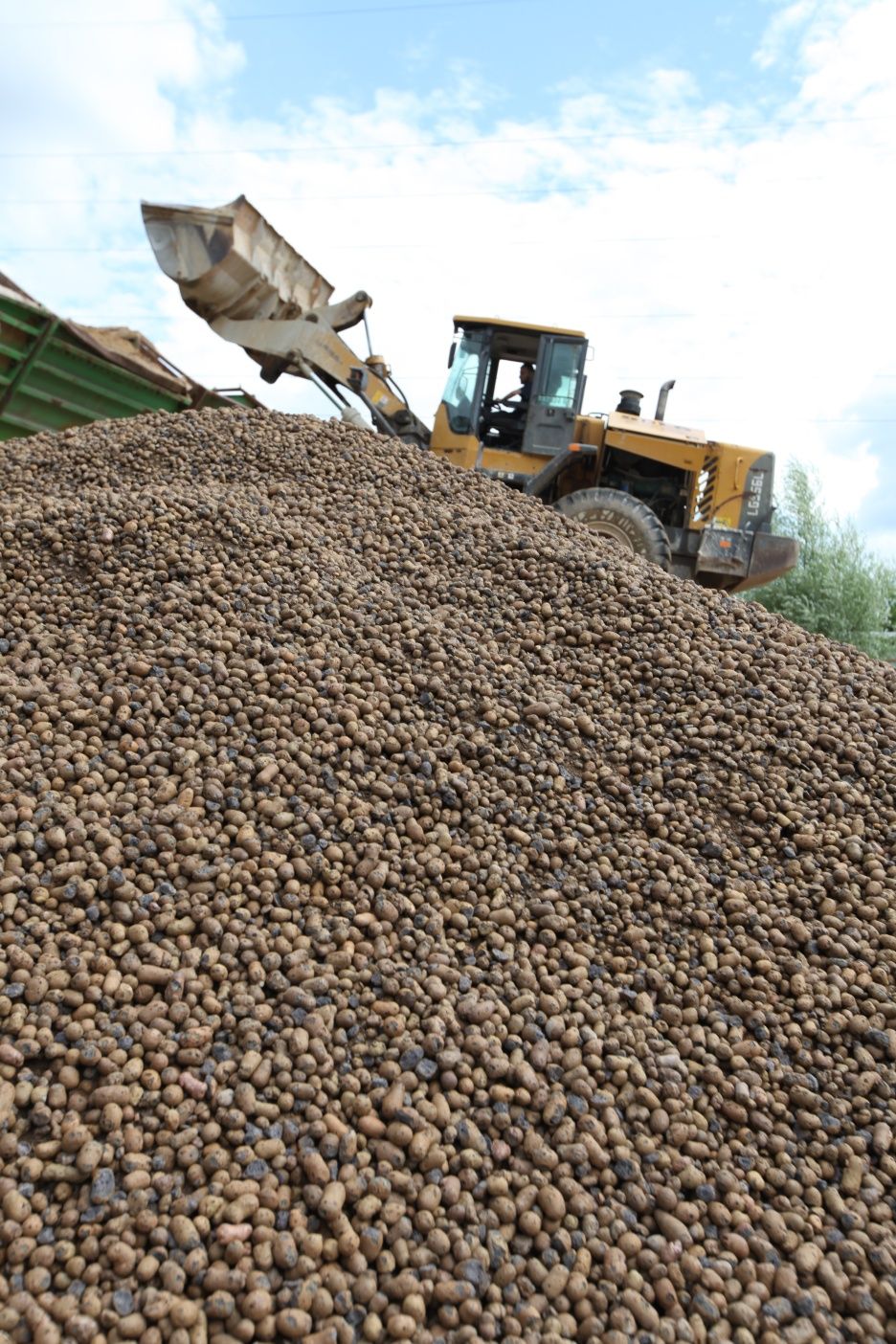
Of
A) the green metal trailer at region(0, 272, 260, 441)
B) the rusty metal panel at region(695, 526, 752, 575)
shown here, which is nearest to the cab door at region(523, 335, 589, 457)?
the rusty metal panel at region(695, 526, 752, 575)

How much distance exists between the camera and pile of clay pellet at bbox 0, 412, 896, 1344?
6.58 feet

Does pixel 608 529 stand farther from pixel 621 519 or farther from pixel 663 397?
pixel 663 397

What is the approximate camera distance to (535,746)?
345 centimetres

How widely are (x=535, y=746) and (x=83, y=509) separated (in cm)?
247

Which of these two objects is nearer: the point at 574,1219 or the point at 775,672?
the point at 574,1219

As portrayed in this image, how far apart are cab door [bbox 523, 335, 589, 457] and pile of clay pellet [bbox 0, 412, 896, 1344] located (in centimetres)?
393

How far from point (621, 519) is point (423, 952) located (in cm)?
517

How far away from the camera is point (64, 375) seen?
275 inches

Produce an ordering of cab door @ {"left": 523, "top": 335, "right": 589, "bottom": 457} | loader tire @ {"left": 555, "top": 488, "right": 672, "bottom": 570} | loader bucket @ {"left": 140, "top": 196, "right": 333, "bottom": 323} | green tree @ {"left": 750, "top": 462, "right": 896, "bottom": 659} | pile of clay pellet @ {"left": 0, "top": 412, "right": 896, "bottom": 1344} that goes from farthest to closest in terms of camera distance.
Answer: green tree @ {"left": 750, "top": 462, "right": 896, "bottom": 659} < cab door @ {"left": 523, "top": 335, "right": 589, "bottom": 457} < loader bucket @ {"left": 140, "top": 196, "right": 333, "bottom": 323} < loader tire @ {"left": 555, "top": 488, "right": 672, "bottom": 570} < pile of clay pellet @ {"left": 0, "top": 412, "right": 896, "bottom": 1344}

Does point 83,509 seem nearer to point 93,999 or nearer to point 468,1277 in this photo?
point 93,999

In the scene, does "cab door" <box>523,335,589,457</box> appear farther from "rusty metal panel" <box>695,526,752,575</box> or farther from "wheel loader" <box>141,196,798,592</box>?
"rusty metal panel" <box>695,526,752,575</box>

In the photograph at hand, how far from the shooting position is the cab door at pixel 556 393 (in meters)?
8.13

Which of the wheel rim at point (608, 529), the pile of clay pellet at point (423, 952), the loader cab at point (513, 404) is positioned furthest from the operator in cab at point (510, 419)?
the pile of clay pellet at point (423, 952)

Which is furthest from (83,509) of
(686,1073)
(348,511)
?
(686,1073)
